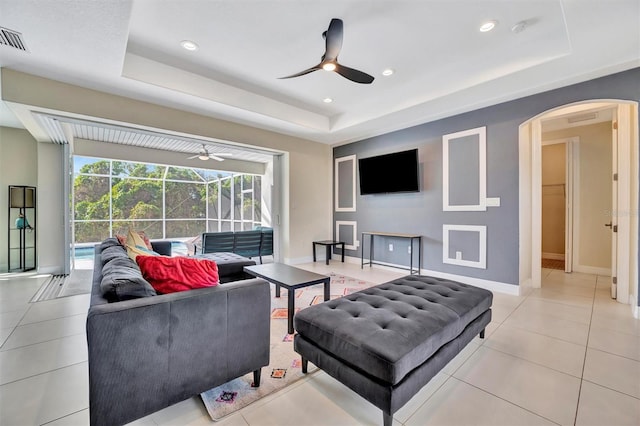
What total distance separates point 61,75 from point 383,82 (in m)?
3.93

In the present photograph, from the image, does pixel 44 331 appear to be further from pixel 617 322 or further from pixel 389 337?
pixel 617 322

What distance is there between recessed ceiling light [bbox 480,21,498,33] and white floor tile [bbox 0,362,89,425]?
433cm

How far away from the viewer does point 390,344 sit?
143 centimetres

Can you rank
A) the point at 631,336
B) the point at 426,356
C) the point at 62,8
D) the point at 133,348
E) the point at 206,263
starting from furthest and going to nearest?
the point at 631,336 < the point at 62,8 < the point at 206,263 < the point at 426,356 < the point at 133,348

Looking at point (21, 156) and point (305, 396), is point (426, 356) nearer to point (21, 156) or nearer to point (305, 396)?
point (305, 396)

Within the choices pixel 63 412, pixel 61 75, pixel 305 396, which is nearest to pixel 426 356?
pixel 305 396

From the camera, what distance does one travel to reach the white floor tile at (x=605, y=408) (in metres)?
1.48

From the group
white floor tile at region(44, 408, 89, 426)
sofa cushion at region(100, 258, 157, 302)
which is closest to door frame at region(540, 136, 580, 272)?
sofa cushion at region(100, 258, 157, 302)

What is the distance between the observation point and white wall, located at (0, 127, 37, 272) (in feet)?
16.1

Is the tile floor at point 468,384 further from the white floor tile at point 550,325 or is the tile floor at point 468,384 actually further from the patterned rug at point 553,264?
the patterned rug at point 553,264

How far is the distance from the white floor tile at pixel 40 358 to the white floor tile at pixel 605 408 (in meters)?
3.38

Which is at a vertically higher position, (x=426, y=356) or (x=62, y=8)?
(x=62, y=8)

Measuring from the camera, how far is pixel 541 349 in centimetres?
224

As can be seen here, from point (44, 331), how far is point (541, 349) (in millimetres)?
4454
